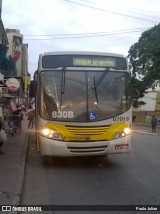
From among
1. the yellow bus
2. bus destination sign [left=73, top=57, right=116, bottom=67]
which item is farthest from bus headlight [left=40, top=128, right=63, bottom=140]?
bus destination sign [left=73, top=57, right=116, bottom=67]

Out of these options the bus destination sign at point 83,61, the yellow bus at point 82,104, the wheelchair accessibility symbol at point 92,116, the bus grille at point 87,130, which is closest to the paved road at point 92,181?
the yellow bus at point 82,104

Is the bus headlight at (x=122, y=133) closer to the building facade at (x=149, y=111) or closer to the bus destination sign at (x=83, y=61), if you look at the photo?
the bus destination sign at (x=83, y=61)

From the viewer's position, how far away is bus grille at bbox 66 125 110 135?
434 inches

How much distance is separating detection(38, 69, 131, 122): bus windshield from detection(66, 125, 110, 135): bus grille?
0.21 metres

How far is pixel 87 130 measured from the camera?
36.3 feet

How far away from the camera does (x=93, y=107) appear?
11273mm

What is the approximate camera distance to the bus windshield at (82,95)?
11.2 meters

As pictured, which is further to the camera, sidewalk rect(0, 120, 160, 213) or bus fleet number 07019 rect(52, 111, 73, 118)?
bus fleet number 07019 rect(52, 111, 73, 118)

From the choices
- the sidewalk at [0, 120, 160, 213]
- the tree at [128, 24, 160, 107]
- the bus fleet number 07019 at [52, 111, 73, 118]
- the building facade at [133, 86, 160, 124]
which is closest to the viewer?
the sidewalk at [0, 120, 160, 213]

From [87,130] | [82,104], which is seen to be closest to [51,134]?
[87,130]

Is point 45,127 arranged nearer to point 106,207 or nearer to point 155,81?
point 106,207

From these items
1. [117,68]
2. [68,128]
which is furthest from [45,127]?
[117,68]

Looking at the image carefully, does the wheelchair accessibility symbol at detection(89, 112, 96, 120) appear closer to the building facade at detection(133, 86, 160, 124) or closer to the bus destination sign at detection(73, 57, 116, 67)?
the bus destination sign at detection(73, 57, 116, 67)

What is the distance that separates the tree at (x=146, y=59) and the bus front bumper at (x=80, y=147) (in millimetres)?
34999
